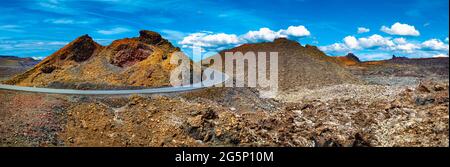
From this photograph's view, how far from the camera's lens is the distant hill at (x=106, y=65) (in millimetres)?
47031

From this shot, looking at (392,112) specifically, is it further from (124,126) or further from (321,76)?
(321,76)

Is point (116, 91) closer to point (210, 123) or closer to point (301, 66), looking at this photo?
point (210, 123)

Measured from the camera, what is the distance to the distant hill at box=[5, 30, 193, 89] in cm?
4703

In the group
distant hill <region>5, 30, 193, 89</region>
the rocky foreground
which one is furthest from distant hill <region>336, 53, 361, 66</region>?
the rocky foreground

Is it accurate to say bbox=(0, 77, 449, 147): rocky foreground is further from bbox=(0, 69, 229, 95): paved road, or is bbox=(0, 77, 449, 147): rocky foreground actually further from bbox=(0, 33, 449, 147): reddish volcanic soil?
bbox=(0, 69, 229, 95): paved road

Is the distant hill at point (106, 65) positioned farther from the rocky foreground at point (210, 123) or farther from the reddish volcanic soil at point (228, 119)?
the rocky foreground at point (210, 123)

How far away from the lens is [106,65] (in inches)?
2056

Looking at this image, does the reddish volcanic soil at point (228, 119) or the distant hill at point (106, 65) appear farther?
the distant hill at point (106, 65)

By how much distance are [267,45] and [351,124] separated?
4126 centimetres

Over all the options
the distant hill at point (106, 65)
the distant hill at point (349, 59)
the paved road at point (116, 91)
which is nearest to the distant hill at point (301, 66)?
the paved road at point (116, 91)

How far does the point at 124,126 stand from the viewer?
2875 centimetres

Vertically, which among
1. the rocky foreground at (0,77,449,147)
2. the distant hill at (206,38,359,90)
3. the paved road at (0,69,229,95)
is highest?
the distant hill at (206,38,359,90)

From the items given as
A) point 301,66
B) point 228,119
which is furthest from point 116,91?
point 301,66
